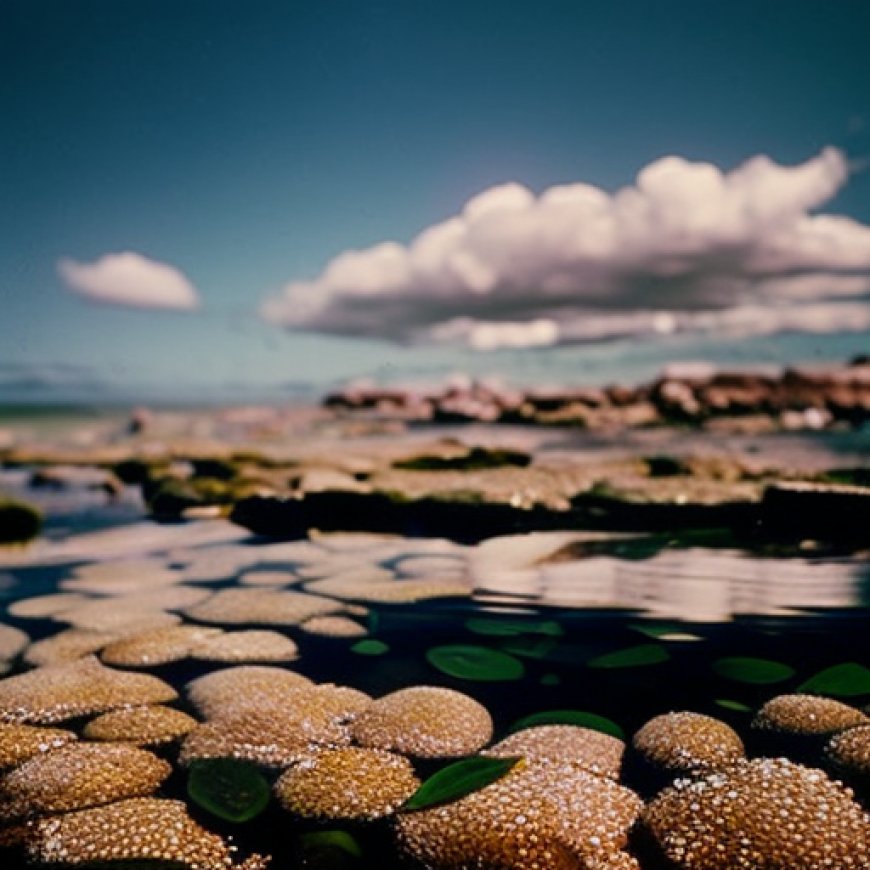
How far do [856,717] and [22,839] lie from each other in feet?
4.74

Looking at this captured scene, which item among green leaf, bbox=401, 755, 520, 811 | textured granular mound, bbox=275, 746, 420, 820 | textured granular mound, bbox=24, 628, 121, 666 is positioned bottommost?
textured granular mound, bbox=24, 628, 121, 666

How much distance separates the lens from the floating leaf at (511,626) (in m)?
1.98

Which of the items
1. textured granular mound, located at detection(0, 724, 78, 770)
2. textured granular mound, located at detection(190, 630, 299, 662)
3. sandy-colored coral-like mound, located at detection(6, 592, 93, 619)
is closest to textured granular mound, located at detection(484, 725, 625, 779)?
textured granular mound, located at detection(190, 630, 299, 662)

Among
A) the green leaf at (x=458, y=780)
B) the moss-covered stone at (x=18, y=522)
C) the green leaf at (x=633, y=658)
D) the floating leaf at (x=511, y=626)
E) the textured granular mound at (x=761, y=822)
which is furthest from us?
the moss-covered stone at (x=18, y=522)

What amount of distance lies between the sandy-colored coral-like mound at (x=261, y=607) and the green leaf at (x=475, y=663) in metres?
0.48

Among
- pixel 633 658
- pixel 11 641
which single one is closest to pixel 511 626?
pixel 633 658

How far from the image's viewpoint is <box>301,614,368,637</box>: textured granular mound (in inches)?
78.6

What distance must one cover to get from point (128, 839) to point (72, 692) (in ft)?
2.09

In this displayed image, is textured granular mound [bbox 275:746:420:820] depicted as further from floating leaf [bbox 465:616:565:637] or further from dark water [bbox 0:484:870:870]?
floating leaf [bbox 465:616:565:637]

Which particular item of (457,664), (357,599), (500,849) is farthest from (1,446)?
(500,849)

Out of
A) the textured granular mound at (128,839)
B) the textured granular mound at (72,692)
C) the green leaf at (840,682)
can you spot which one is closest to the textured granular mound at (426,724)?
the textured granular mound at (128,839)

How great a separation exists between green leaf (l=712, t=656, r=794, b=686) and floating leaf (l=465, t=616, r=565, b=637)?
420 millimetres

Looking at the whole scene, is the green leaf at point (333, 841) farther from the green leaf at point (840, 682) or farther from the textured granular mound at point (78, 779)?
the green leaf at point (840, 682)

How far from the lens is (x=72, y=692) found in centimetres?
159
